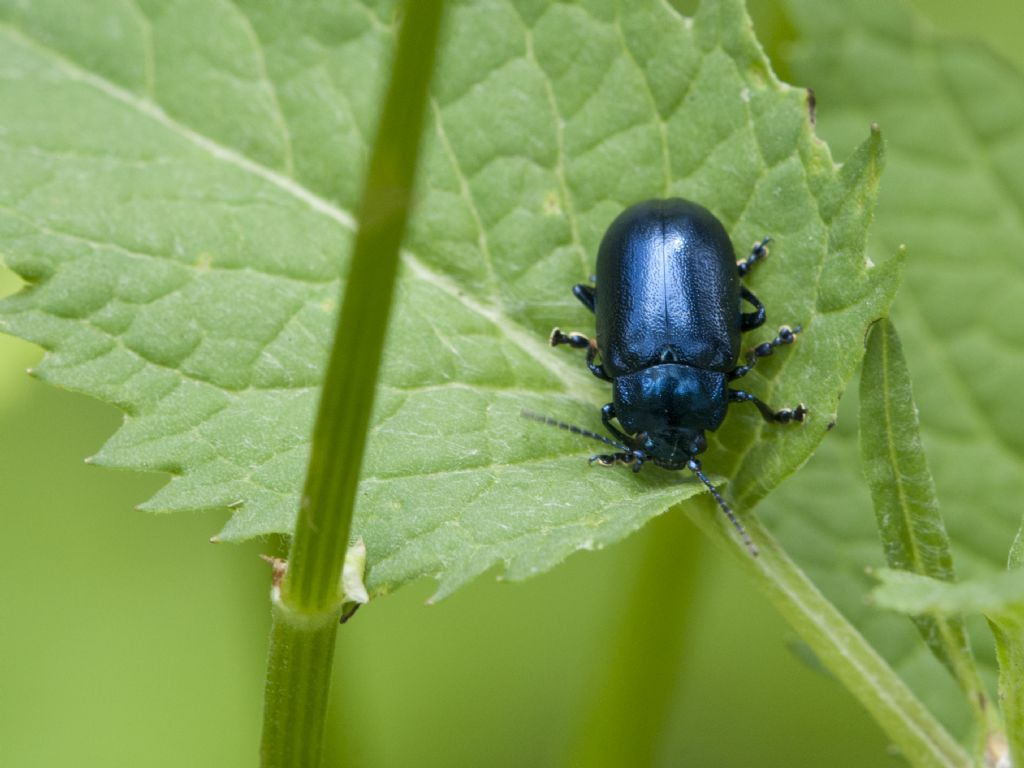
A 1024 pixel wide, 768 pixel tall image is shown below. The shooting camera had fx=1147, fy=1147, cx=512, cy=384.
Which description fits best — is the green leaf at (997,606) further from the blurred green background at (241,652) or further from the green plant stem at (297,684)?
the blurred green background at (241,652)

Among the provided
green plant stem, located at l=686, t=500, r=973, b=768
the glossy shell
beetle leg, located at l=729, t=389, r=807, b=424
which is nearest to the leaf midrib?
the glossy shell

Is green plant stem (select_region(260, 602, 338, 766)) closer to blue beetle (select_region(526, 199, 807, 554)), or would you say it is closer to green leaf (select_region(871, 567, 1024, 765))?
blue beetle (select_region(526, 199, 807, 554))

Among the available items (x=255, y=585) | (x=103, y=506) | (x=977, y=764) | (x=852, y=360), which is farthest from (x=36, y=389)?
(x=977, y=764)

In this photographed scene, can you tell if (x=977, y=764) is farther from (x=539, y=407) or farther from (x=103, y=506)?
(x=103, y=506)

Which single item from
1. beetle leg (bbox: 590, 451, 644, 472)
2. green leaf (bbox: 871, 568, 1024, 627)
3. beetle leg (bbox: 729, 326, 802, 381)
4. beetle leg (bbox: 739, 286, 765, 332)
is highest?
beetle leg (bbox: 739, 286, 765, 332)

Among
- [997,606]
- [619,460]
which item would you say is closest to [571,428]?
Answer: [619,460]
